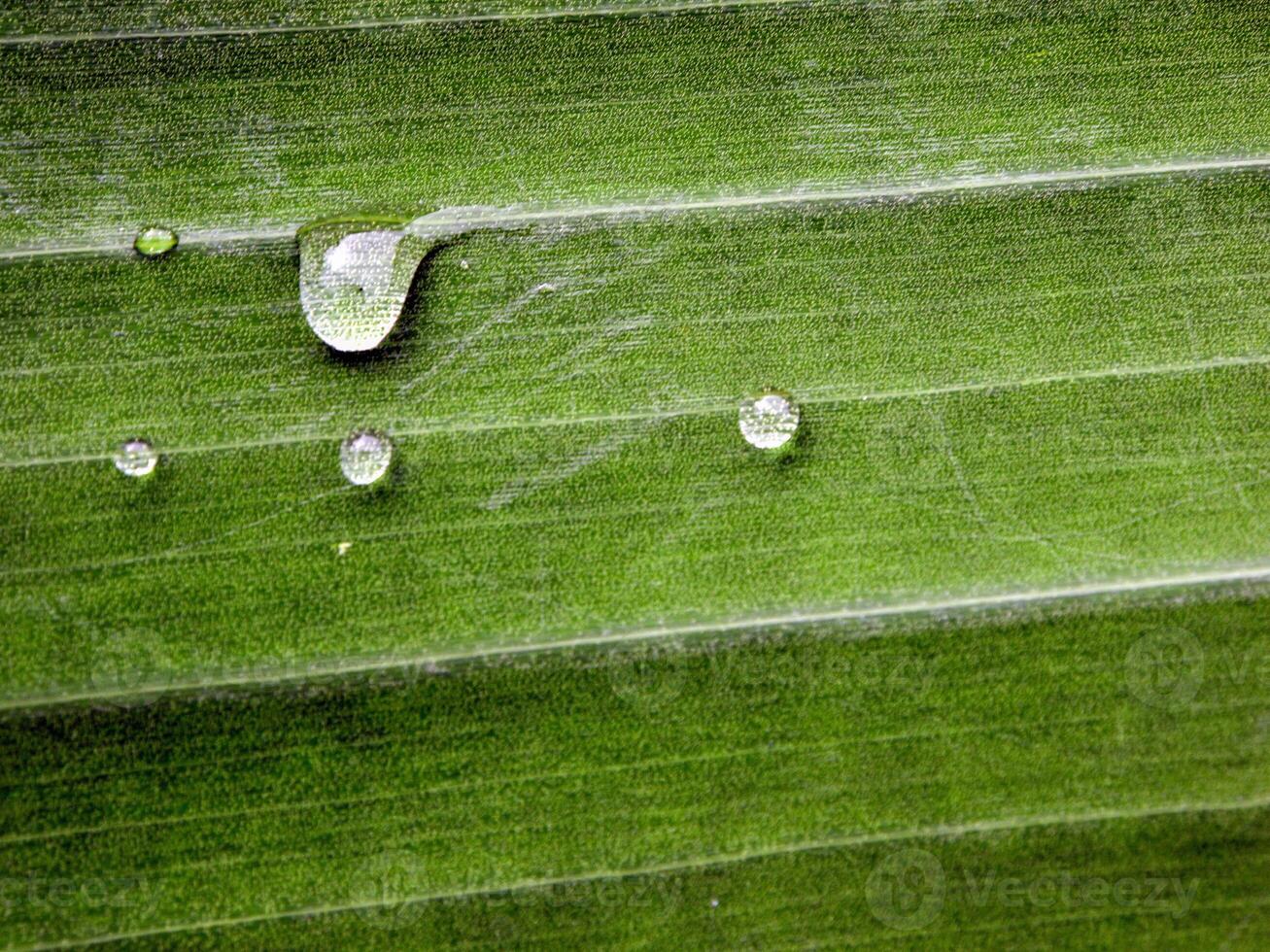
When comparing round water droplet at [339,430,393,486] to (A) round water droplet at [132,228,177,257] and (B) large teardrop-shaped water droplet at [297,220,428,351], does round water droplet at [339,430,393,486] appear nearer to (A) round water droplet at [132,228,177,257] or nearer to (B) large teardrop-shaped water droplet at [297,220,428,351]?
(B) large teardrop-shaped water droplet at [297,220,428,351]

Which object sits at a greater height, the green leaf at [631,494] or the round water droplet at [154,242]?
the round water droplet at [154,242]

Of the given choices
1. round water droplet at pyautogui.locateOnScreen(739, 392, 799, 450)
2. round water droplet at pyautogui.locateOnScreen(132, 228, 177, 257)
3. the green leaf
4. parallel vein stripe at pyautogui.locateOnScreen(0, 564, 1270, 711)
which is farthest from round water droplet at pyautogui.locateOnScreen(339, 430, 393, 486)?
round water droplet at pyautogui.locateOnScreen(739, 392, 799, 450)

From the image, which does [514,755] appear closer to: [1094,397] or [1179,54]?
[1094,397]

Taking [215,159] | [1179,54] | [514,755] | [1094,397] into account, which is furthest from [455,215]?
[1179,54]

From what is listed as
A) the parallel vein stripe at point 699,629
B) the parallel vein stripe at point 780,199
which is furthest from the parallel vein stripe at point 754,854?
the parallel vein stripe at point 780,199

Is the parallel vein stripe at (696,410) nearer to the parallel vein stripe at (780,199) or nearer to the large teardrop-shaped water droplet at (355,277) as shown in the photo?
the large teardrop-shaped water droplet at (355,277)

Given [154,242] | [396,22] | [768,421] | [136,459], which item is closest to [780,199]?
[768,421]
